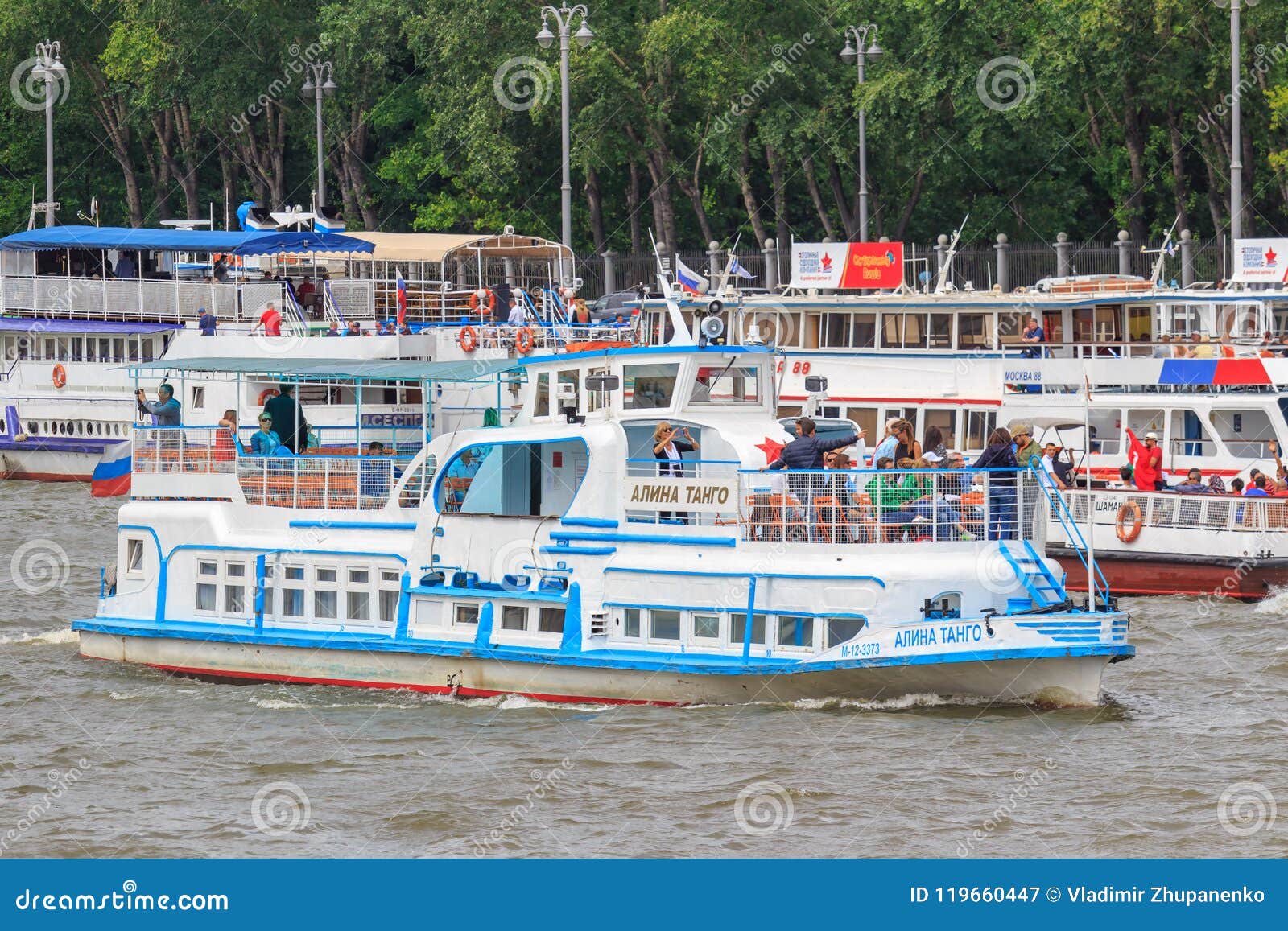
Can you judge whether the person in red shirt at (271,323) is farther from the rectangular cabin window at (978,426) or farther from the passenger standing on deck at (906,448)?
the passenger standing on deck at (906,448)

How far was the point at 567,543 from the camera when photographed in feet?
76.3

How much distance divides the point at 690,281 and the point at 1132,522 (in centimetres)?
1257

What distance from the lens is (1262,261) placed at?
40.6 metres

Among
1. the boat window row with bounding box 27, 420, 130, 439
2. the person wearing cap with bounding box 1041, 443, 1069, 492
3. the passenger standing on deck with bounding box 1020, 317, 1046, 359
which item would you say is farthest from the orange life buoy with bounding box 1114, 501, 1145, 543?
the boat window row with bounding box 27, 420, 130, 439

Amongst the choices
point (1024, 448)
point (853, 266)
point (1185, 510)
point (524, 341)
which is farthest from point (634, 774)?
point (853, 266)

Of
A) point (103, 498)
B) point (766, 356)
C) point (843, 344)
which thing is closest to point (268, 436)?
point (766, 356)

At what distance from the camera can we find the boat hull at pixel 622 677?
71.7ft

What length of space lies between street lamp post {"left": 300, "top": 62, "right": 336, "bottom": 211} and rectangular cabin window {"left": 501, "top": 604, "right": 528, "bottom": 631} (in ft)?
133

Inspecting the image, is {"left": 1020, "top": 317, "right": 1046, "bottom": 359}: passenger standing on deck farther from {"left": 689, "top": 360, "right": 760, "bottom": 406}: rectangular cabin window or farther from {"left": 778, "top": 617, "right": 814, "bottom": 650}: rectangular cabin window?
{"left": 778, "top": 617, "right": 814, "bottom": 650}: rectangular cabin window

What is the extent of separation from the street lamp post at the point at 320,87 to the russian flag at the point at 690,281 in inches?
856

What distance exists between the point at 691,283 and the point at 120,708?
21.0 m

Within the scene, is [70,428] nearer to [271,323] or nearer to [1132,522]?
[271,323]

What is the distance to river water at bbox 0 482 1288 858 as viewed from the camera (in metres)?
18.5

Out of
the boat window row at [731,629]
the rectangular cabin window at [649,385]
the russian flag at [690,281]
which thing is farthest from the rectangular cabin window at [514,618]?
the russian flag at [690,281]
